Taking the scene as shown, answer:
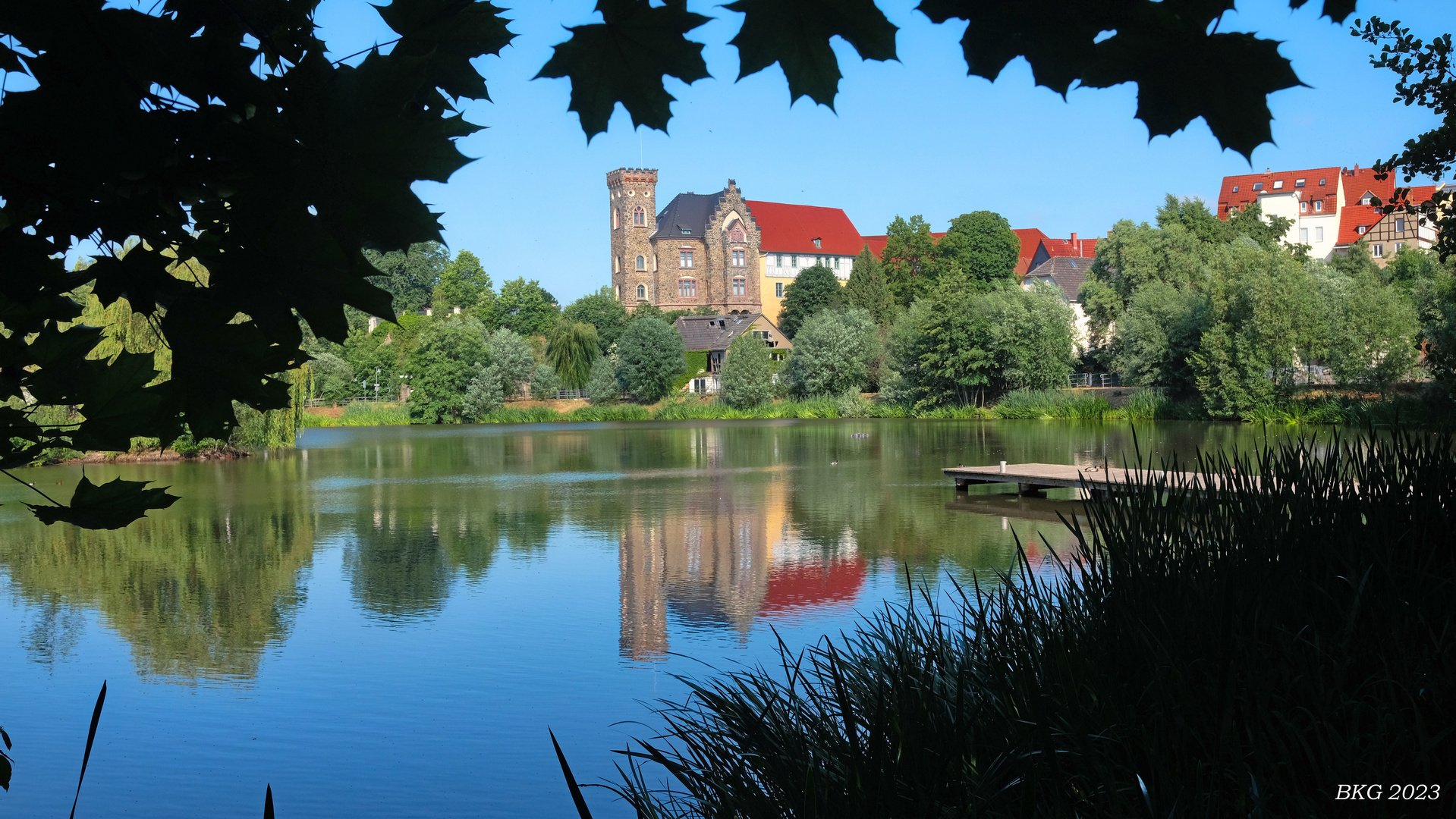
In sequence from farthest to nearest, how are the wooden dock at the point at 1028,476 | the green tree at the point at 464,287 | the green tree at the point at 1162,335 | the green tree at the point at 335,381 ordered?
the green tree at the point at 464,287 → the green tree at the point at 335,381 → the green tree at the point at 1162,335 → the wooden dock at the point at 1028,476

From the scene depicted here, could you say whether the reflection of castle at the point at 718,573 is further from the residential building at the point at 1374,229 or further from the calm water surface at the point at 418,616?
the residential building at the point at 1374,229

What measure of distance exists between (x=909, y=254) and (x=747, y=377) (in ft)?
62.4

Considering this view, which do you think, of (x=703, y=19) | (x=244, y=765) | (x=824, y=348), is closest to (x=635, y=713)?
(x=244, y=765)

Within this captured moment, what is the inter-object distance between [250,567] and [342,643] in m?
3.72

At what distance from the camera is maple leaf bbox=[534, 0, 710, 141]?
4.71 ft

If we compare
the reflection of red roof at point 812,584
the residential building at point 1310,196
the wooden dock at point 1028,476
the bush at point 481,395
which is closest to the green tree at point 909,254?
the residential building at point 1310,196

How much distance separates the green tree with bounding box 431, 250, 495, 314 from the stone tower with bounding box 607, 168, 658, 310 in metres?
10.7

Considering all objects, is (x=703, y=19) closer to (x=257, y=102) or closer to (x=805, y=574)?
(x=257, y=102)

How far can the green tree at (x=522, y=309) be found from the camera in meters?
73.1

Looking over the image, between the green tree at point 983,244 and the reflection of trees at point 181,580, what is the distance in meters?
53.5

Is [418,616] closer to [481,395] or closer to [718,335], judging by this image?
[481,395]

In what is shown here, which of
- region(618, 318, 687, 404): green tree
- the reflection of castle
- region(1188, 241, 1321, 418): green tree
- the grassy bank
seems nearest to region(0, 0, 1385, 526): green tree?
the reflection of castle

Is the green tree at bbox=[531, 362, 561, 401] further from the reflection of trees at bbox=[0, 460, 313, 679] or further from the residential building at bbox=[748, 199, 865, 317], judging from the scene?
the reflection of trees at bbox=[0, 460, 313, 679]

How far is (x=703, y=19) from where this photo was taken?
142cm
